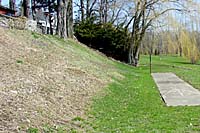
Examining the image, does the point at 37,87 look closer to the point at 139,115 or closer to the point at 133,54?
the point at 139,115

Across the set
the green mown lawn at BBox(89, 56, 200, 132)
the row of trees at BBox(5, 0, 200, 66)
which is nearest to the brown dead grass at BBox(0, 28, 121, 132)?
the green mown lawn at BBox(89, 56, 200, 132)

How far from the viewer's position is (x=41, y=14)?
4150cm

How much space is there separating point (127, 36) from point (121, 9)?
245cm

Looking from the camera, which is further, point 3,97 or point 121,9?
point 121,9

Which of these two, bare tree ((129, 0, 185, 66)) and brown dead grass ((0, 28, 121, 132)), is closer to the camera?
brown dead grass ((0, 28, 121, 132))

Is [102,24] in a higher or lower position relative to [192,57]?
higher

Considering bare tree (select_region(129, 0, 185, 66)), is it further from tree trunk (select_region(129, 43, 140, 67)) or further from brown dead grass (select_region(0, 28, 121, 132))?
brown dead grass (select_region(0, 28, 121, 132))

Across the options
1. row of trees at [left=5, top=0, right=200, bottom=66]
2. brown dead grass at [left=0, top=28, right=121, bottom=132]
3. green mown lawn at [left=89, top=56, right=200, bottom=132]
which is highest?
row of trees at [left=5, top=0, right=200, bottom=66]

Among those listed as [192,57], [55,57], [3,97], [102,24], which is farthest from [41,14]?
[3,97]

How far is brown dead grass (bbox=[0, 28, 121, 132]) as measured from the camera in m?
6.78

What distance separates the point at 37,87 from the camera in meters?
9.17

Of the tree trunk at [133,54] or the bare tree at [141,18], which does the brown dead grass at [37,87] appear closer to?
the bare tree at [141,18]

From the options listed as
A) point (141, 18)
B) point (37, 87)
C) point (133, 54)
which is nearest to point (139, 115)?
point (37, 87)

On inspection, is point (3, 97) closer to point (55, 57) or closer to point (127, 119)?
point (127, 119)
